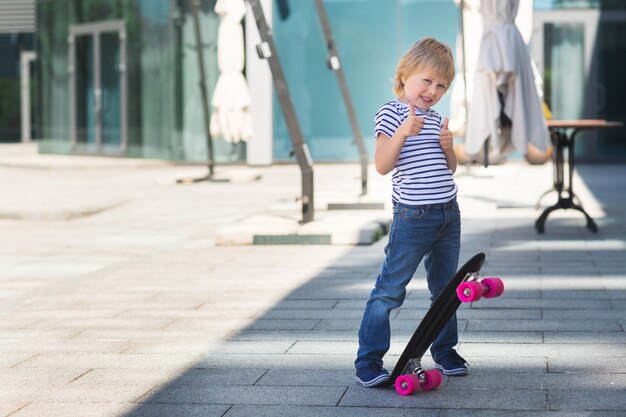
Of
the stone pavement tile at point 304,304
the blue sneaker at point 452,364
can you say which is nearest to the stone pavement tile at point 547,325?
the stone pavement tile at point 304,304

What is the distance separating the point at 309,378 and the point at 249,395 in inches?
13.7

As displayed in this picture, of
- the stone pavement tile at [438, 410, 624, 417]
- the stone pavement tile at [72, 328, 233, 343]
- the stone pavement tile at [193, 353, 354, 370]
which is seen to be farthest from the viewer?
the stone pavement tile at [72, 328, 233, 343]

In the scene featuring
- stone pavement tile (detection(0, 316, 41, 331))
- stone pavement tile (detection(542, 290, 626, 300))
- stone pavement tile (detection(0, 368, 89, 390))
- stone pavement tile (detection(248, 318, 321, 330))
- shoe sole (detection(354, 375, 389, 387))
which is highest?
shoe sole (detection(354, 375, 389, 387))

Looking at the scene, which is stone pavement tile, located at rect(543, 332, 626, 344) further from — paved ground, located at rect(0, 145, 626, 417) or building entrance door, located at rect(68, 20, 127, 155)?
building entrance door, located at rect(68, 20, 127, 155)

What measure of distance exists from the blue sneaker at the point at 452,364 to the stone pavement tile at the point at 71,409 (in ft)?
4.11

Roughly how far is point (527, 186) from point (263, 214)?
6.33 metres

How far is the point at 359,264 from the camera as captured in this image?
865 centimetres

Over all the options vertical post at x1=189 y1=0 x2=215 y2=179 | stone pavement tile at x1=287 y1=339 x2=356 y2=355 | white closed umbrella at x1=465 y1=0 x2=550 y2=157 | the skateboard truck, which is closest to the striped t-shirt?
the skateboard truck

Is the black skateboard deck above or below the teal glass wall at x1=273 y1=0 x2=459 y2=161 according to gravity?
below

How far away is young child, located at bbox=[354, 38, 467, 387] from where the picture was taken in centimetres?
452

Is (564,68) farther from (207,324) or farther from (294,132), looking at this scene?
(207,324)

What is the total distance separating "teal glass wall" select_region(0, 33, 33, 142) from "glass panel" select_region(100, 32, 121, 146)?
1326 cm

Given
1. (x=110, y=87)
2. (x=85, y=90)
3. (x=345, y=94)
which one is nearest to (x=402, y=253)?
(x=345, y=94)

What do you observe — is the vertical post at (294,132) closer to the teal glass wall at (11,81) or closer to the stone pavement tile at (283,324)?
the stone pavement tile at (283,324)
